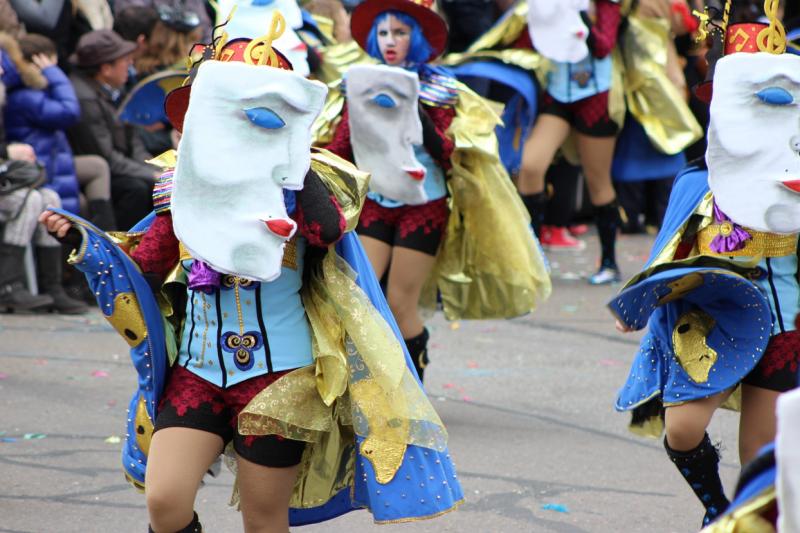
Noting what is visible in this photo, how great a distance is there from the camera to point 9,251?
293 inches

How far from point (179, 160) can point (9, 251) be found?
15.2ft

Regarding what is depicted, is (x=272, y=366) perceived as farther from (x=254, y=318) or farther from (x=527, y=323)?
(x=527, y=323)

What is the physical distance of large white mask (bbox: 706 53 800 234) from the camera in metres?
3.59

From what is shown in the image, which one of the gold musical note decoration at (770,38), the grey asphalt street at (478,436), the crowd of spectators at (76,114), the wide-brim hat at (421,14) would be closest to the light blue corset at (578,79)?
the crowd of spectators at (76,114)

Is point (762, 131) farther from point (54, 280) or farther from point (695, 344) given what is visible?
point (54, 280)

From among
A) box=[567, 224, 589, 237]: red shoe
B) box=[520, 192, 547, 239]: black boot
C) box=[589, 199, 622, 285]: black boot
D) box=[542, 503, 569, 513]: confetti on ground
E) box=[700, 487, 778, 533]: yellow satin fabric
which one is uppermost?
box=[700, 487, 778, 533]: yellow satin fabric

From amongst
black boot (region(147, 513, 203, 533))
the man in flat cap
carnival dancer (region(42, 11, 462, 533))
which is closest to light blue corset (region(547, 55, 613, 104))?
the man in flat cap

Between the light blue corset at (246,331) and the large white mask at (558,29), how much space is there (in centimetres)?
461

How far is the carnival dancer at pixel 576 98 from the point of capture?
779 centimetres

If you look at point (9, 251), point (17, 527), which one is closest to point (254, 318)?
point (17, 527)

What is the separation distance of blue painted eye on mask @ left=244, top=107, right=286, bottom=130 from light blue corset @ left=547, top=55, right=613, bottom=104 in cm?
508

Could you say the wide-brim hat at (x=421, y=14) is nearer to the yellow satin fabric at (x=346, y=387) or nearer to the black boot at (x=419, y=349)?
the black boot at (x=419, y=349)

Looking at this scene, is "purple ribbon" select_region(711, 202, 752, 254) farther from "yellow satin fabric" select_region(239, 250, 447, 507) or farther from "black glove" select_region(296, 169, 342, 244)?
"black glove" select_region(296, 169, 342, 244)

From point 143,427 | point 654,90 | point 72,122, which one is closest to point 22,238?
point 72,122
